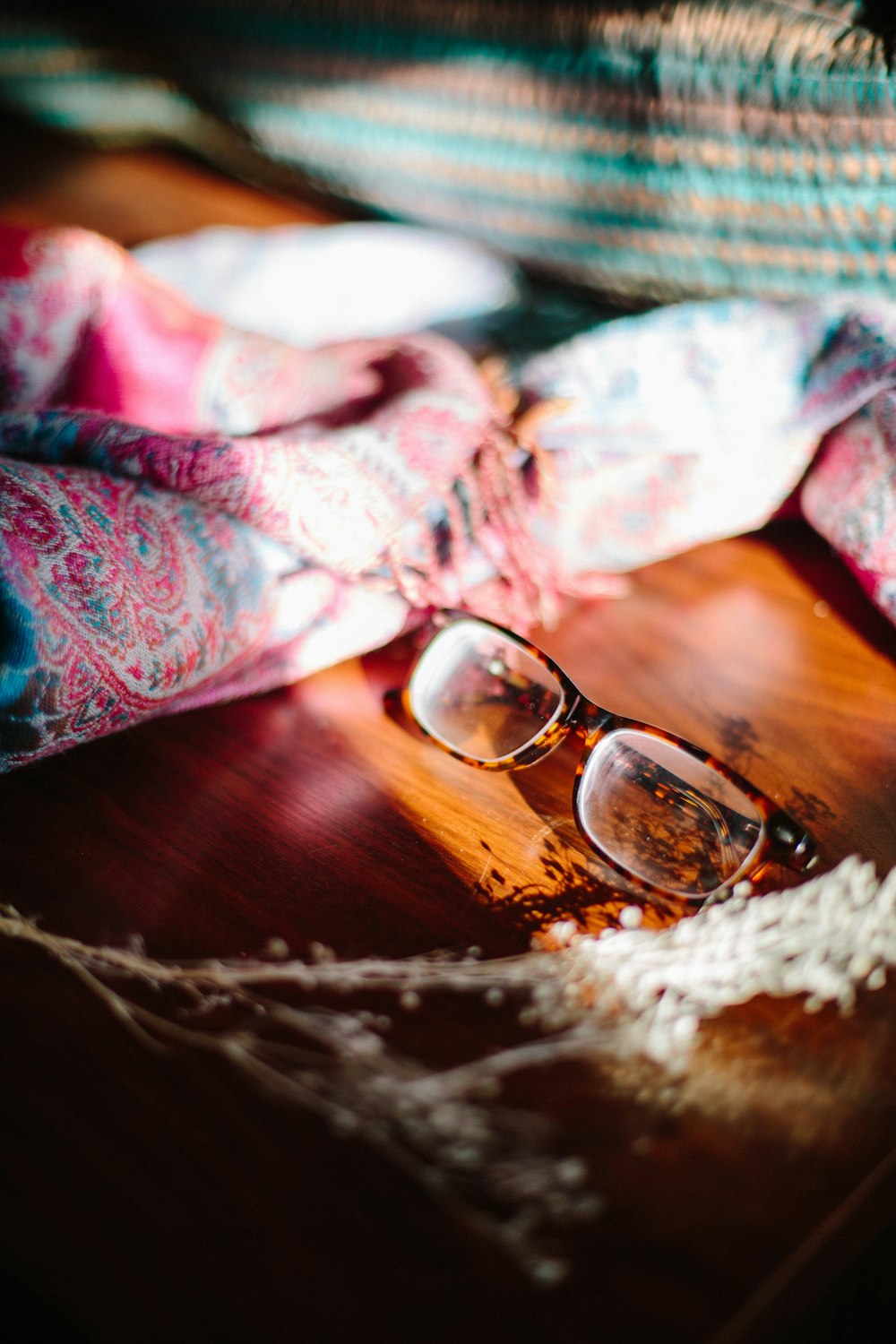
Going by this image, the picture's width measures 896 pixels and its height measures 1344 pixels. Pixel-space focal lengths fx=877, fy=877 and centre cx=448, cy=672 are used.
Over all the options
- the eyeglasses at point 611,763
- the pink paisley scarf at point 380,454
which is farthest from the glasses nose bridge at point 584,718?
the pink paisley scarf at point 380,454

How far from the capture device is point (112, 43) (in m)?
0.95

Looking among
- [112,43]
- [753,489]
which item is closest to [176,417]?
[753,489]

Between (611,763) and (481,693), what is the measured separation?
87 millimetres

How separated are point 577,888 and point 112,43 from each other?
1.04 metres

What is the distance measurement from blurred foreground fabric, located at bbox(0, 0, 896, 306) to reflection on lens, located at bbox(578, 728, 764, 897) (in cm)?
37

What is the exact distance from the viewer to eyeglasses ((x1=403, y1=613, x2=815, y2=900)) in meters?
0.42

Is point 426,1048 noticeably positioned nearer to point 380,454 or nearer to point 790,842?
point 790,842

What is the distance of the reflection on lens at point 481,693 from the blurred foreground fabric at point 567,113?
1.18 feet

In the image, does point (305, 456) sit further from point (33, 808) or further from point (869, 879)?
point (869, 879)

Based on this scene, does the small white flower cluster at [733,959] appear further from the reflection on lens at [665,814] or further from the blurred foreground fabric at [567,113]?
the blurred foreground fabric at [567,113]

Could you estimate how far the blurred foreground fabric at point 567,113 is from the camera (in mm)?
570

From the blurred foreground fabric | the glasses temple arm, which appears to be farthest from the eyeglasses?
the blurred foreground fabric

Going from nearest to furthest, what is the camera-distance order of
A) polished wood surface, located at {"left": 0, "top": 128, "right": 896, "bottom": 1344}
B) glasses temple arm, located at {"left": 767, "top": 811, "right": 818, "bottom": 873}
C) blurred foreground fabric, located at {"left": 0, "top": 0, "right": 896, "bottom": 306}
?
polished wood surface, located at {"left": 0, "top": 128, "right": 896, "bottom": 1344}
glasses temple arm, located at {"left": 767, "top": 811, "right": 818, "bottom": 873}
blurred foreground fabric, located at {"left": 0, "top": 0, "right": 896, "bottom": 306}

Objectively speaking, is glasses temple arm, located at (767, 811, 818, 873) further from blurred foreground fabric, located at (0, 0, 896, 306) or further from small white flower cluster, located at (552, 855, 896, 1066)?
blurred foreground fabric, located at (0, 0, 896, 306)
